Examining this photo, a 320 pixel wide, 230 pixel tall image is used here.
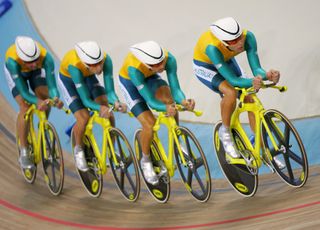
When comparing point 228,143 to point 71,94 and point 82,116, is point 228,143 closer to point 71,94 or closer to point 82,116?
point 82,116

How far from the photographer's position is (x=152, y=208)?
199 inches

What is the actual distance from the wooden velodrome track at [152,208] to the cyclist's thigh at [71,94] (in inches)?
30.5

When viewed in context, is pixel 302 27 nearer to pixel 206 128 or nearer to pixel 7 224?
pixel 206 128

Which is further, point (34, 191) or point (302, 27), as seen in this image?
point (302, 27)

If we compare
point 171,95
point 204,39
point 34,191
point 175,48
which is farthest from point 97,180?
point 175,48


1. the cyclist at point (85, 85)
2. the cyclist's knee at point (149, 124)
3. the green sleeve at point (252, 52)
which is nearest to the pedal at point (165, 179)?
the cyclist's knee at point (149, 124)

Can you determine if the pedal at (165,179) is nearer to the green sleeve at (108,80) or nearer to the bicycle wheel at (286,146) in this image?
the green sleeve at (108,80)

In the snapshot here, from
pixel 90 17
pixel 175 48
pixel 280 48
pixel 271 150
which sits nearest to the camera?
pixel 271 150

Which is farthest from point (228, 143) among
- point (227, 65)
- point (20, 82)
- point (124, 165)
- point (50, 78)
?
point (20, 82)

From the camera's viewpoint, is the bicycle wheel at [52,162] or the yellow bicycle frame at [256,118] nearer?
the yellow bicycle frame at [256,118]

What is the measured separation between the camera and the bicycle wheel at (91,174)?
542 centimetres

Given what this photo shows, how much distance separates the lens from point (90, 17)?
26.9ft

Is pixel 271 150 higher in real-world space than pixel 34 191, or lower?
higher

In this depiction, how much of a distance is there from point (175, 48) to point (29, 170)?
7.67 feet
